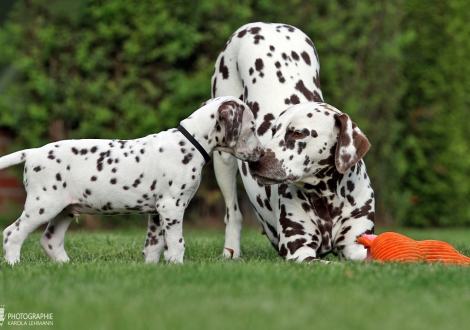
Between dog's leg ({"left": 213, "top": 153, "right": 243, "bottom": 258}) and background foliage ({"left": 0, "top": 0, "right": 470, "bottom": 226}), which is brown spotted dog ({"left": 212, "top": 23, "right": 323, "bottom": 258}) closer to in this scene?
dog's leg ({"left": 213, "top": 153, "right": 243, "bottom": 258})

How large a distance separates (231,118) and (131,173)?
0.88 meters

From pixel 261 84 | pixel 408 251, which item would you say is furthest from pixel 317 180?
pixel 261 84

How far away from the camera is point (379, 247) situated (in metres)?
5.90

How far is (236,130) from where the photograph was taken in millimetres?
6184

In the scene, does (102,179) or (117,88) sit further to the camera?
(117,88)

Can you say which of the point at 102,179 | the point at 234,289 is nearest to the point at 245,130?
the point at 102,179

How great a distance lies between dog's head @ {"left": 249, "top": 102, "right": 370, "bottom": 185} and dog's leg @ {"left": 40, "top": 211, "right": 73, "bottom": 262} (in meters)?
1.62

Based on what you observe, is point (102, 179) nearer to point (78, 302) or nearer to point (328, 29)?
point (78, 302)

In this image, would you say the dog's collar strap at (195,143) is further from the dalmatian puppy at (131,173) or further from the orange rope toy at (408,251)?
the orange rope toy at (408,251)

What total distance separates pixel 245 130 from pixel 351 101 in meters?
6.86

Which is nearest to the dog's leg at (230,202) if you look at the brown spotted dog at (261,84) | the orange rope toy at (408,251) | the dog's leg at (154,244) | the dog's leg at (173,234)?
the brown spotted dog at (261,84)

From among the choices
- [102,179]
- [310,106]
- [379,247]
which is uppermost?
[310,106]

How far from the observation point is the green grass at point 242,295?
12.0 feet

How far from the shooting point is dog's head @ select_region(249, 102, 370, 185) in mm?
5957
